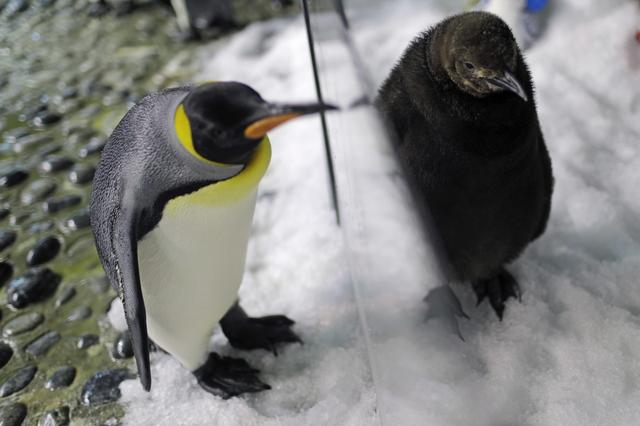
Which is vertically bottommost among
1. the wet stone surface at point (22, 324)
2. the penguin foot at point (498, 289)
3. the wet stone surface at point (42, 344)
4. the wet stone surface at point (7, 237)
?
the wet stone surface at point (42, 344)

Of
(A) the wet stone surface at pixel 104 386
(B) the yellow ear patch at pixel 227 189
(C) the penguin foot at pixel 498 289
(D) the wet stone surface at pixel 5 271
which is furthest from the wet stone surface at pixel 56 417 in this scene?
(C) the penguin foot at pixel 498 289

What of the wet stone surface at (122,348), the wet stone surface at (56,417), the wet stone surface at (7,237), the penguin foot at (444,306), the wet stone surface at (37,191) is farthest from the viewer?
the wet stone surface at (37,191)

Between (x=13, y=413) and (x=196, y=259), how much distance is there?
1.65 ft

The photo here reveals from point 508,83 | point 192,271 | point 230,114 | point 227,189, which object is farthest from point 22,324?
point 508,83

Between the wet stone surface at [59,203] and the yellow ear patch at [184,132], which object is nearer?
the yellow ear patch at [184,132]

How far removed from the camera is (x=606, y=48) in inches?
50.5

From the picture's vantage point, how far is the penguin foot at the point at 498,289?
98 cm

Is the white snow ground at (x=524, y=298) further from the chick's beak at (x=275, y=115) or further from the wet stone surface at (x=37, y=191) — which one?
the wet stone surface at (x=37, y=191)

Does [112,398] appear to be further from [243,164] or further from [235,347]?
[243,164]

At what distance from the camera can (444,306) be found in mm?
859

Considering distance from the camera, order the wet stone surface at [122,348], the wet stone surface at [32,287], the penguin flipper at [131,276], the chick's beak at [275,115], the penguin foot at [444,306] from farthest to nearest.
Answer: the wet stone surface at [32,287], the wet stone surface at [122,348], the penguin foot at [444,306], the penguin flipper at [131,276], the chick's beak at [275,115]

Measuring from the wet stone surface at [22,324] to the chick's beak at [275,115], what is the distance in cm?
79

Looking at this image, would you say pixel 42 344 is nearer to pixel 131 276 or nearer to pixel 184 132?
pixel 131 276

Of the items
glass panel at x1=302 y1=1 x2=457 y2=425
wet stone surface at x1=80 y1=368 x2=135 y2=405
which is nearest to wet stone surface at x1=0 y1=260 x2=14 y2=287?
wet stone surface at x1=80 y1=368 x2=135 y2=405
